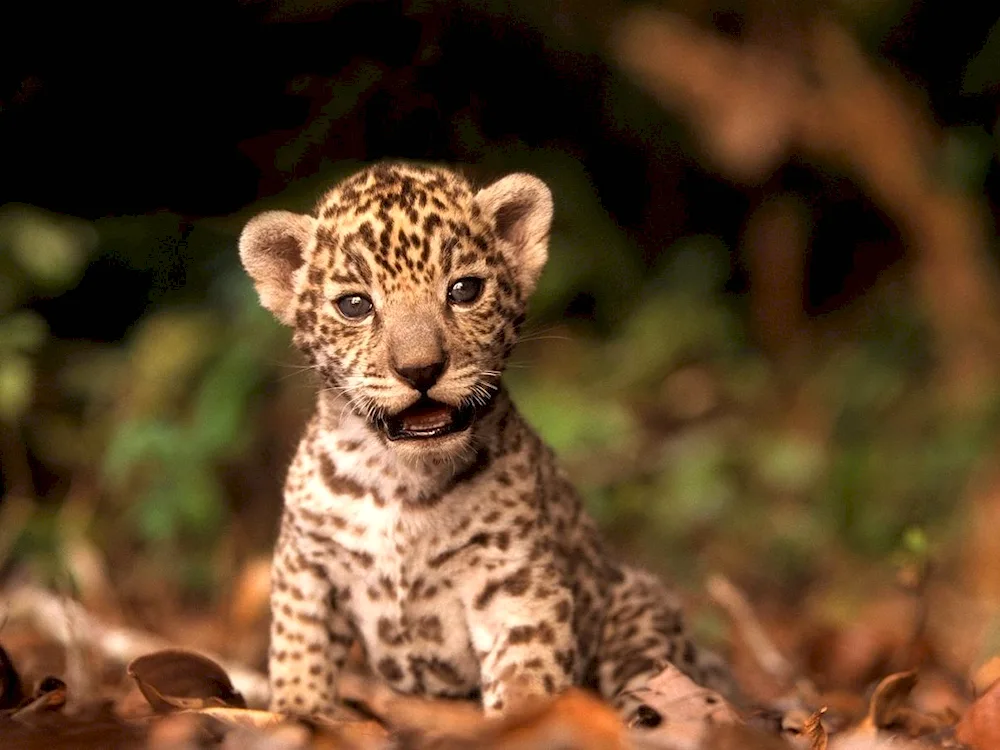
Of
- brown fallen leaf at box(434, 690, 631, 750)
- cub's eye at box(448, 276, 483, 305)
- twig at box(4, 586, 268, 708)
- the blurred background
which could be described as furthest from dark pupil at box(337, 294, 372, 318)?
brown fallen leaf at box(434, 690, 631, 750)

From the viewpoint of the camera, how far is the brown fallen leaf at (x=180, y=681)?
17.2 ft

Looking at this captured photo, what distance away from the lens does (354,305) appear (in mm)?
5613

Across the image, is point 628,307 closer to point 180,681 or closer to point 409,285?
point 409,285

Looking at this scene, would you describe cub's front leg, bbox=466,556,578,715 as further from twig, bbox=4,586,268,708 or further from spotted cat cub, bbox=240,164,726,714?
twig, bbox=4,586,268,708

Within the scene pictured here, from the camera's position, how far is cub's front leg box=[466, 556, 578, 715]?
5520 millimetres

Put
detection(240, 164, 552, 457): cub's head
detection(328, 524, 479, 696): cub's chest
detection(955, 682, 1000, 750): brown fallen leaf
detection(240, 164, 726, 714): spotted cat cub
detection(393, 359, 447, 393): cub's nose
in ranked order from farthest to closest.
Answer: detection(328, 524, 479, 696): cub's chest < detection(240, 164, 726, 714): spotted cat cub < detection(240, 164, 552, 457): cub's head < detection(393, 359, 447, 393): cub's nose < detection(955, 682, 1000, 750): brown fallen leaf

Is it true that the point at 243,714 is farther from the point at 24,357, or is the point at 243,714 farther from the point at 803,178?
the point at 803,178

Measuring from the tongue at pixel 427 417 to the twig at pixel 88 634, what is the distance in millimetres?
1839

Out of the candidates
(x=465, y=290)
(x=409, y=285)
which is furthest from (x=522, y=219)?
(x=409, y=285)

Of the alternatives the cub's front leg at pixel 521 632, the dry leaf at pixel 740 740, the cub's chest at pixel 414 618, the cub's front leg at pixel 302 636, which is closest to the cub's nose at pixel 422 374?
the cub's chest at pixel 414 618

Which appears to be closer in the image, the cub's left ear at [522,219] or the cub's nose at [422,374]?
the cub's nose at [422,374]

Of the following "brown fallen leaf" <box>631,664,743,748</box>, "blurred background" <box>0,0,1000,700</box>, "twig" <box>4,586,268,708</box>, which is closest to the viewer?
"brown fallen leaf" <box>631,664,743,748</box>

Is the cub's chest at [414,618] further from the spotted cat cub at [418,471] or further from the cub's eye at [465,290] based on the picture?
the cub's eye at [465,290]

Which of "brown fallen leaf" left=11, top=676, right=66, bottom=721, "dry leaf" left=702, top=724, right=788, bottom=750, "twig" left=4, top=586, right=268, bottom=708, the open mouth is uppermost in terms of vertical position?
the open mouth
